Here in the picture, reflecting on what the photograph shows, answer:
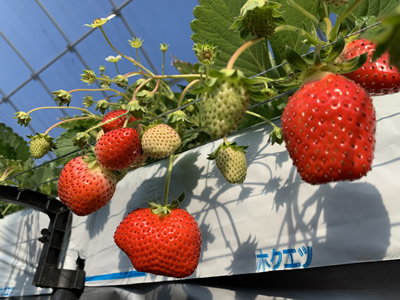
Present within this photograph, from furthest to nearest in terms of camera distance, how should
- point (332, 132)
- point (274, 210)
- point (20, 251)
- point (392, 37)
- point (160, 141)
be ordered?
point (20, 251)
point (274, 210)
point (160, 141)
point (332, 132)
point (392, 37)

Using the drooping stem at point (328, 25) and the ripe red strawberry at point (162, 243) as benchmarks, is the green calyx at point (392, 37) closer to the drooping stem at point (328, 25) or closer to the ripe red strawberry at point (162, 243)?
the drooping stem at point (328, 25)

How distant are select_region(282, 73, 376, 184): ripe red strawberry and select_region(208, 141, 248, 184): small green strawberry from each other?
0.26 m

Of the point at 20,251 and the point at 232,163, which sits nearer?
the point at 232,163

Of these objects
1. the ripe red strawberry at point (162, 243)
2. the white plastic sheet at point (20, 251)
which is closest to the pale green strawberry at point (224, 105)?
the ripe red strawberry at point (162, 243)

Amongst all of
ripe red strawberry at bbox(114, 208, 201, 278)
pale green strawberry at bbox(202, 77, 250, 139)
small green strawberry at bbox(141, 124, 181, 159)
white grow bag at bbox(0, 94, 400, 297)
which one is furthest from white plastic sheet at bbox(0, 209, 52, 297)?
pale green strawberry at bbox(202, 77, 250, 139)

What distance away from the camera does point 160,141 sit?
0.69 metres

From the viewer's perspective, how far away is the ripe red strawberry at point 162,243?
0.73 meters

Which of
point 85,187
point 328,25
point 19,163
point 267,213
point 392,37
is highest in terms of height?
point 392,37

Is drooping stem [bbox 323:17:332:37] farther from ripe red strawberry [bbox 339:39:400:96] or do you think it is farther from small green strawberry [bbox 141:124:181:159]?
small green strawberry [bbox 141:124:181:159]

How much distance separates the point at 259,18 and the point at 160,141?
301mm

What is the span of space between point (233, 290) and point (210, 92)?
1.90 feet

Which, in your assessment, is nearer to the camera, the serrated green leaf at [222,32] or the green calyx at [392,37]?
the green calyx at [392,37]

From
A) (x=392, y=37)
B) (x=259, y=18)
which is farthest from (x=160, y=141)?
(x=392, y=37)

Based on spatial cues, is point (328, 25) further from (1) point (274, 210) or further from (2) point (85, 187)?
→ (2) point (85, 187)
